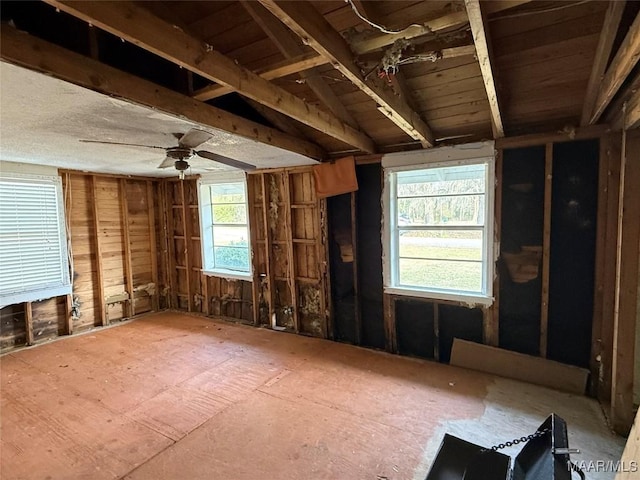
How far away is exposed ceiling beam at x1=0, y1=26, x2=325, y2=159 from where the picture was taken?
1.47 metres

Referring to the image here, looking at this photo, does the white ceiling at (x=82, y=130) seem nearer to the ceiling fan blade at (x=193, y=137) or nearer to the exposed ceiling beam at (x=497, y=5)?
the ceiling fan blade at (x=193, y=137)

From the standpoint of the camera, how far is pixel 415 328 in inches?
148

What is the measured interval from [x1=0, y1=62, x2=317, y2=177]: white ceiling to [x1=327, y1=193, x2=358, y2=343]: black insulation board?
702 millimetres

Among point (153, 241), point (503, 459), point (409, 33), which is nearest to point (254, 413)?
point (503, 459)

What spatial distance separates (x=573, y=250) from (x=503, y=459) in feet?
6.63

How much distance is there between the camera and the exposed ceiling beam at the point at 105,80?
57.9 inches

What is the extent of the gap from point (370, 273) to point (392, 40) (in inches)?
107

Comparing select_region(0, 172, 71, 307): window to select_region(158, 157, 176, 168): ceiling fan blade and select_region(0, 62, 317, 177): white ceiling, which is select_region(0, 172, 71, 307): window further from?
select_region(158, 157, 176, 168): ceiling fan blade

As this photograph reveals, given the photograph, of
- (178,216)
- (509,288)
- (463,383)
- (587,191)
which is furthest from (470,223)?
(178,216)

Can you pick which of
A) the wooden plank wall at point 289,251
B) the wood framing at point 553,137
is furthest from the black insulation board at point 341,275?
the wood framing at point 553,137

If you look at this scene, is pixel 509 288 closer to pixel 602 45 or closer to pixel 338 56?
pixel 602 45

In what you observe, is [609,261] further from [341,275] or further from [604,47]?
[341,275]

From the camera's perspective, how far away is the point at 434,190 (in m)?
3.55

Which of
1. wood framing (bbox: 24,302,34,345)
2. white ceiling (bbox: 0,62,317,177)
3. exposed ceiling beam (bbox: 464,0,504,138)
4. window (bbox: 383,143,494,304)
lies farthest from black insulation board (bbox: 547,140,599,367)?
wood framing (bbox: 24,302,34,345)
